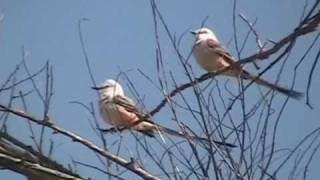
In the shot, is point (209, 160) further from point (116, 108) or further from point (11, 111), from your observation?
point (116, 108)

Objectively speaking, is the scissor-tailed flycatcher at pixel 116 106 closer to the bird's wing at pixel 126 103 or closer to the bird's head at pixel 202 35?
the bird's wing at pixel 126 103

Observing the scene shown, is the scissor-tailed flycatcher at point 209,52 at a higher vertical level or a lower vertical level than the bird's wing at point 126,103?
higher

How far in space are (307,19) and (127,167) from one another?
0.60m

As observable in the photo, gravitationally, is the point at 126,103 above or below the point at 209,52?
below

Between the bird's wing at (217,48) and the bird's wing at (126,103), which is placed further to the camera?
the bird's wing at (217,48)

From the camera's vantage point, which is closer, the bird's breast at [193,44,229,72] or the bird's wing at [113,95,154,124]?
the bird's wing at [113,95,154,124]

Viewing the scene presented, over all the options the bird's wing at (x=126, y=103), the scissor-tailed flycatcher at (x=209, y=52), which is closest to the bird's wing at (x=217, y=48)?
the scissor-tailed flycatcher at (x=209, y=52)

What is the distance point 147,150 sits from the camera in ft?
7.04

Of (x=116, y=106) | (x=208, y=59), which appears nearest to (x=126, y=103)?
(x=116, y=106)

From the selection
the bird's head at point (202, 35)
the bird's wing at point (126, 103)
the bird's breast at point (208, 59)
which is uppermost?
the bird's head at point (202, 35)

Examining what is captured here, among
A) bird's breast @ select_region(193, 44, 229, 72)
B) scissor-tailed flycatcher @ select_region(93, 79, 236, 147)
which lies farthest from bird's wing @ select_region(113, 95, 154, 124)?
bird's breast @ select_region(193, 44, 229, 72)

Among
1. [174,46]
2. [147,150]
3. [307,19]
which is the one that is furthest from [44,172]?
[307,19]

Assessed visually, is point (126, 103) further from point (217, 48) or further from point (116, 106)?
point (217, 48)

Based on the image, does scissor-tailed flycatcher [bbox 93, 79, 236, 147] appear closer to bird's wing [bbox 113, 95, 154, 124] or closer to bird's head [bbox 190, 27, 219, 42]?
bird's wing [bbox 113, 95, 154, 124]
